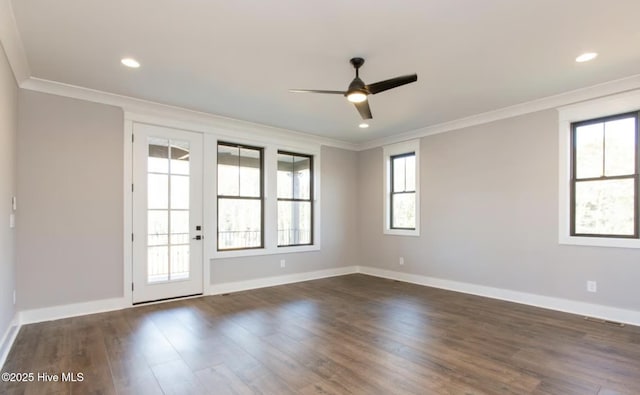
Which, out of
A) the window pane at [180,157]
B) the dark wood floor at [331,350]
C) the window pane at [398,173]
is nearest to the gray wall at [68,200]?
the dark wood floor at [331,350]

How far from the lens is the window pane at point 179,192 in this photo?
475cm

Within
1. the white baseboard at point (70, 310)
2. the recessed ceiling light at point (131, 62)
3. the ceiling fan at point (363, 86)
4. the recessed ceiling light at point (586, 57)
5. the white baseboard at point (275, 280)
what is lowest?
the white baseboard at point (275, 280)

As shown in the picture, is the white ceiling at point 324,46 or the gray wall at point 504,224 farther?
the gray wall at point 504,224

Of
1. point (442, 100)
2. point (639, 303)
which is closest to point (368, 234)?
point (442, 100)

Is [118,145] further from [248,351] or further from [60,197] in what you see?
[248,351]

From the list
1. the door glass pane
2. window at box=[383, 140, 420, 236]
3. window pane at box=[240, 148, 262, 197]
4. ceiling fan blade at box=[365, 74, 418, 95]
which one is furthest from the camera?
window at box=[383, 140, 420, 236]

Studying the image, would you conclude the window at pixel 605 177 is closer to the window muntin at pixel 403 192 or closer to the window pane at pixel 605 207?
the window pane at pixel 605 207

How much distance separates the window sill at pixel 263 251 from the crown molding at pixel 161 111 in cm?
193

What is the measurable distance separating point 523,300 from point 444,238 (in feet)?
4.61

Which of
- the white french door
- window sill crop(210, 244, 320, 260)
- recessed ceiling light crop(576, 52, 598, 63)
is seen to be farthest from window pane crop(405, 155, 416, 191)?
the white french door

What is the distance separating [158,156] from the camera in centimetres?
465

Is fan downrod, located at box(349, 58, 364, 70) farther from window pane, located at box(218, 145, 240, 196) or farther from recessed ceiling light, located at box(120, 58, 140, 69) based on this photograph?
window pane, located at box(218, 145, 240, 196)

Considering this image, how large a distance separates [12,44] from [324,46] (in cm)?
268

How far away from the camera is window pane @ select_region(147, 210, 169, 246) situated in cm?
454
